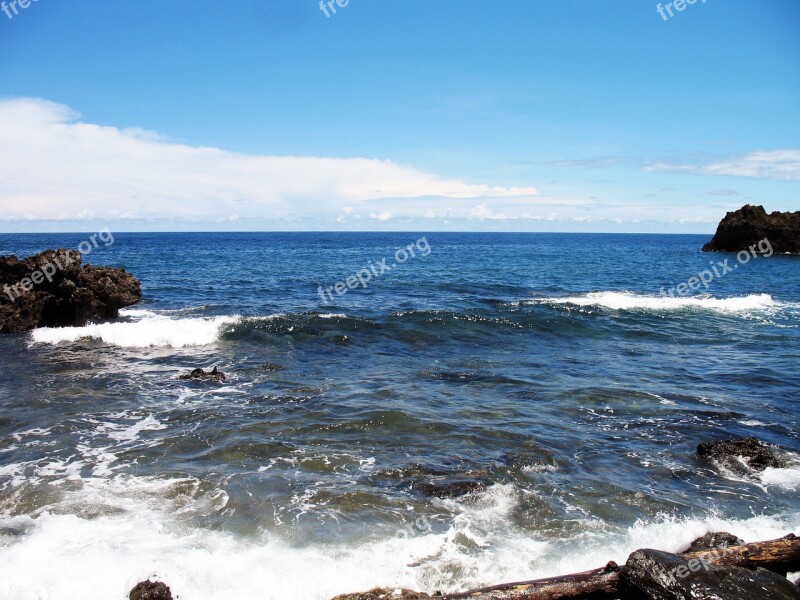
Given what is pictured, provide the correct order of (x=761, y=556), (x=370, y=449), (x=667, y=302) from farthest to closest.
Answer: (x=667, y=302) < (x=370, y=449) < (x=761, y=556)

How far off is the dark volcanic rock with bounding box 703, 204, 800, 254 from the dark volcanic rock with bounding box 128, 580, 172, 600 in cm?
9313

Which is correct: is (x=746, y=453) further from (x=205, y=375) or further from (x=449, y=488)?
(x=205, y=375)

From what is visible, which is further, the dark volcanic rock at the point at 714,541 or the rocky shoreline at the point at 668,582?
the dark volcanic rock at the point at 714,541

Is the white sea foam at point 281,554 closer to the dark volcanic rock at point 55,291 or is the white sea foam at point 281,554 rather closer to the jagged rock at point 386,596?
the jagged rock at point 386,596

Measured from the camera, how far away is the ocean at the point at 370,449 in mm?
7863

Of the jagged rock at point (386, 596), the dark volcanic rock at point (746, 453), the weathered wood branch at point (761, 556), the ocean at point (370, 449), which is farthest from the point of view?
the dark volcanic rock at point (746, 453)

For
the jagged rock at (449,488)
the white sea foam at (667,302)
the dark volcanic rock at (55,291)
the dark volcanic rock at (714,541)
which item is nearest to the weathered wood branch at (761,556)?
the dark volcanic rock at (714,541)

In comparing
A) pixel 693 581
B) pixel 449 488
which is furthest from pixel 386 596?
pixel 449 488

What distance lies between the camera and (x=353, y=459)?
11.4 m

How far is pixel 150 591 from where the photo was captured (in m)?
6.59

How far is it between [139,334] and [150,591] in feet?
60.4

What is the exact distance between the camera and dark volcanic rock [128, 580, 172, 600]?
655cm

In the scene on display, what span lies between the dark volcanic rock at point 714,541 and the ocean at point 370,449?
0.29 metres

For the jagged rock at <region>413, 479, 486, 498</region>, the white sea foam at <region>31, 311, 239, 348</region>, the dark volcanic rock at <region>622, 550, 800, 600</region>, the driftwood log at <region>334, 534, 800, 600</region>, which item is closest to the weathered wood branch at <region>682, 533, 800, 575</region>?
the driftwood log at <region>334, 534, 800, 600</region>
